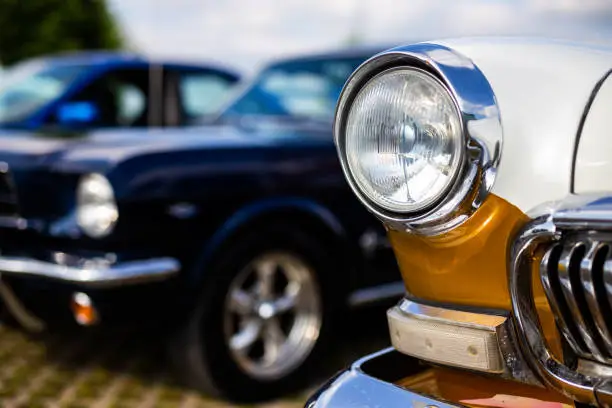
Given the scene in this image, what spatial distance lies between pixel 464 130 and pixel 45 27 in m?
21.8

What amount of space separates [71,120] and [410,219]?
3.38 metres

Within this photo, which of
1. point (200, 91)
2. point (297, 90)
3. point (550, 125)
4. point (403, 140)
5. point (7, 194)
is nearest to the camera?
point (550, 125)

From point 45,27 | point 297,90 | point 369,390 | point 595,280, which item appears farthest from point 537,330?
point 45,27

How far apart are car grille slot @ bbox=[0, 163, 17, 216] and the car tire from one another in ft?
2.89

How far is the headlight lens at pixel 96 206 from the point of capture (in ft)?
9.32

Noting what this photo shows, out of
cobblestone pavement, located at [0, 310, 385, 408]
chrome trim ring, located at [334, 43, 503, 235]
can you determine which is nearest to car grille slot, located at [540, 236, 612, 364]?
chrome trim ring, located at [334, 43, 503, 235]

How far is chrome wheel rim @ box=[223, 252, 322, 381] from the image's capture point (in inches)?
127

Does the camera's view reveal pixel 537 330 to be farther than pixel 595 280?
Yes

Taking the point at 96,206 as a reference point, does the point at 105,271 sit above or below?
below

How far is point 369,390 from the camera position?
4.75ft

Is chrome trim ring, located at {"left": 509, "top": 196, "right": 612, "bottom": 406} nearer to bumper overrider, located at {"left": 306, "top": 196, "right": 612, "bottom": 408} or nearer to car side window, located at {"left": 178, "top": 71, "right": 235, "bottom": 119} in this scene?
bumper overrider, located at {"left": 306, "top": 196, "right": 612, "bottom": 408}

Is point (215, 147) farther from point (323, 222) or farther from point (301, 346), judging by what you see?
point (301, 346)

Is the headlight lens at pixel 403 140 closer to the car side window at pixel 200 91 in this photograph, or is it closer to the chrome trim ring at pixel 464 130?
the chrome trim ring at pixel 464 130

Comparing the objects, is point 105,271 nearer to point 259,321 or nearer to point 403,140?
point 259,321
